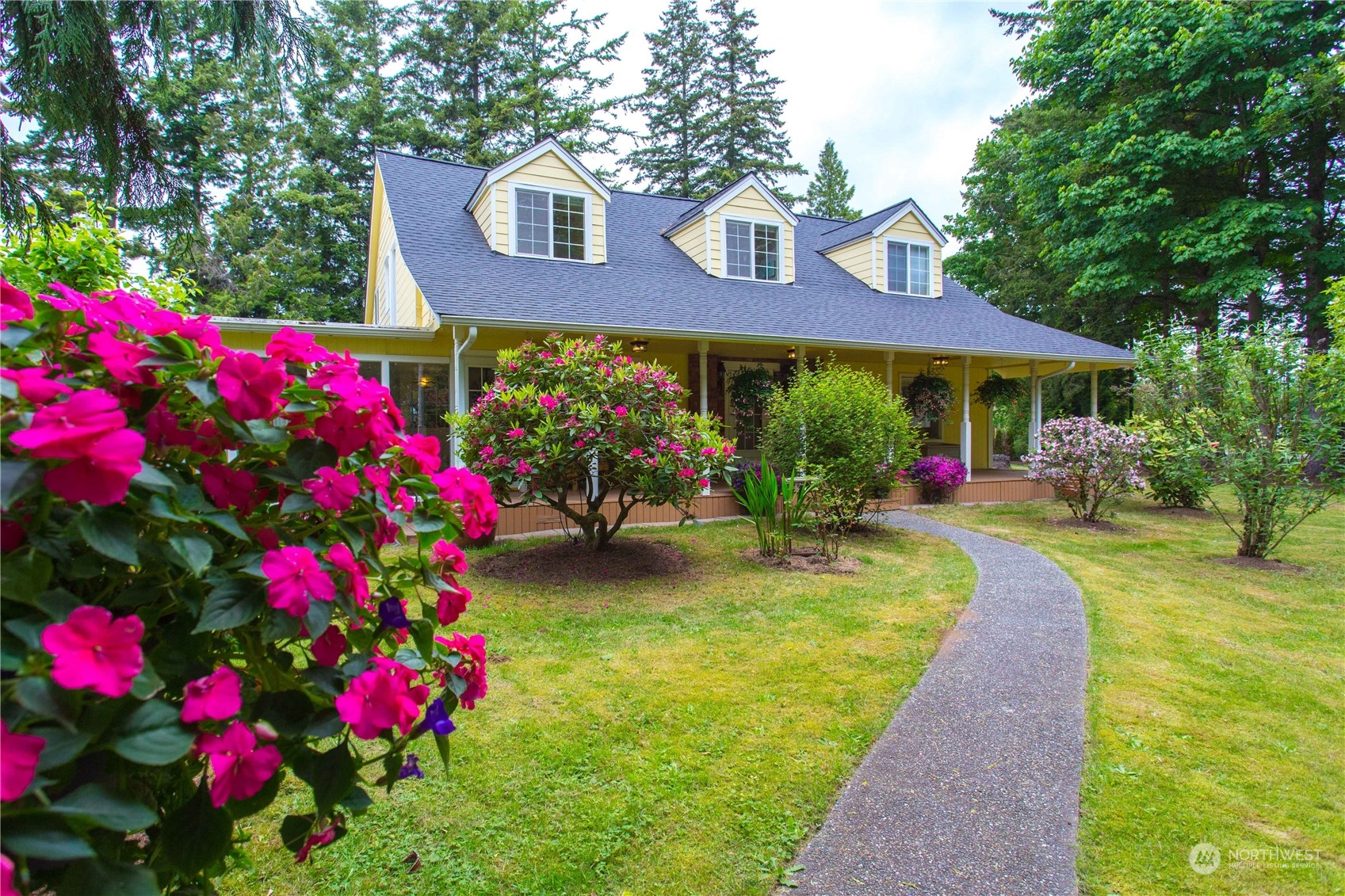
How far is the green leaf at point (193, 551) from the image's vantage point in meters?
0.92

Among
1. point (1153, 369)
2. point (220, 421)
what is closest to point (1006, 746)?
point (220, 421)

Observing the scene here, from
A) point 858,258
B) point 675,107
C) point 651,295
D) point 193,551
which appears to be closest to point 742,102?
point 675,107

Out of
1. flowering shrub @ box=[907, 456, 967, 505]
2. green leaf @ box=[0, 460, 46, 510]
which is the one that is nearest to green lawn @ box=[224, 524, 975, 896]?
green leaf @ box=[0, 460, 46, 510]

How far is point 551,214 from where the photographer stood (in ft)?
39.4

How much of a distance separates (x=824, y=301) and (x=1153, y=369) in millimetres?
6363

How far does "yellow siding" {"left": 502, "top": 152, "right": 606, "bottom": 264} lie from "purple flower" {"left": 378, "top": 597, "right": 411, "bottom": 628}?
1120 cm

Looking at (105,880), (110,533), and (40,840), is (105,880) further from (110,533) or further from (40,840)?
(110,533)

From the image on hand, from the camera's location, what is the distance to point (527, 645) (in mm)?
4855

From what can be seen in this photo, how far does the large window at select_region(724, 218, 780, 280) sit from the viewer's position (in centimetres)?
1360

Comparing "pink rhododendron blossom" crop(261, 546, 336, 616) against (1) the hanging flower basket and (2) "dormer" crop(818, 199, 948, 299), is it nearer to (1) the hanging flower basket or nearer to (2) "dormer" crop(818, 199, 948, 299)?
(1) the hanging flower basket

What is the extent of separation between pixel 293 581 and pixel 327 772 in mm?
379

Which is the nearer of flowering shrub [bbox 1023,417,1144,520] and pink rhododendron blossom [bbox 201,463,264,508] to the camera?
pink rhododendron blossom [bbox 201,463,264,508]

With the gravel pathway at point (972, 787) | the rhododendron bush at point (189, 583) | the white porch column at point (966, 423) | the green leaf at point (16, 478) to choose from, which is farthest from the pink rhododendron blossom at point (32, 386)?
the white porch column at point (966, 423)

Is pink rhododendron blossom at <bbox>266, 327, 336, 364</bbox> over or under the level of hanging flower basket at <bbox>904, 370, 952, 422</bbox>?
under
